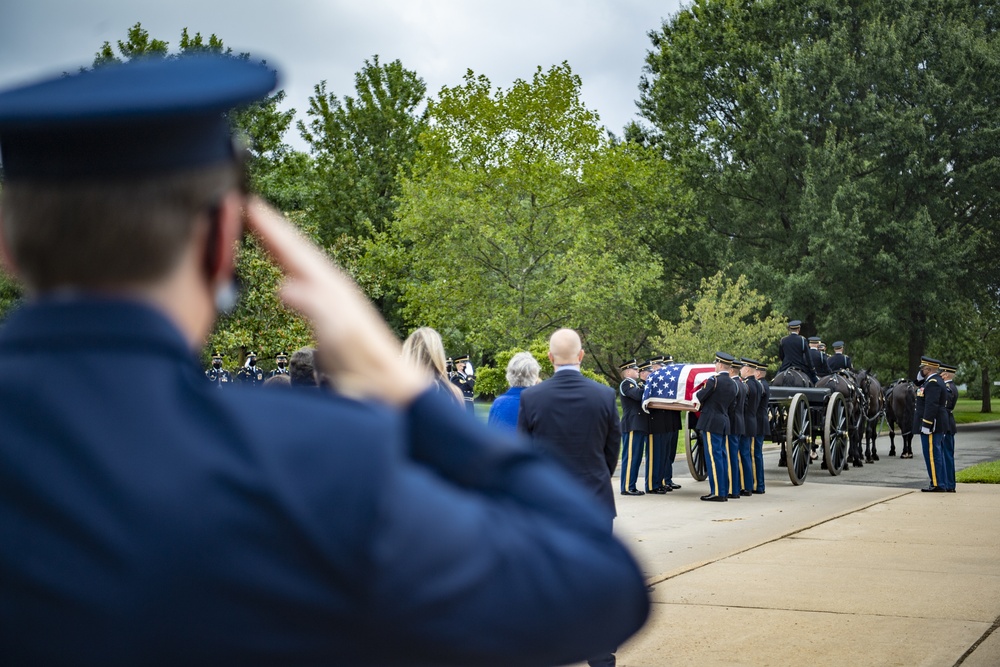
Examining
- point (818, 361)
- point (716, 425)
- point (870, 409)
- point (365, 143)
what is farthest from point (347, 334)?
point (365, 143)

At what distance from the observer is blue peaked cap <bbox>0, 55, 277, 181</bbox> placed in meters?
1.02

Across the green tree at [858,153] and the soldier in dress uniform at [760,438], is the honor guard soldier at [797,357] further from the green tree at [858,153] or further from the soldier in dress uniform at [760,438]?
the green tree at [858,153]

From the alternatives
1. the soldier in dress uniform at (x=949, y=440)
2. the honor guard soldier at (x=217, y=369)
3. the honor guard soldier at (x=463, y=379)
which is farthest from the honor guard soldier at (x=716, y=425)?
the honor guard soldier at (x=217, y=369)

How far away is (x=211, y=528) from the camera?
0.97 meters

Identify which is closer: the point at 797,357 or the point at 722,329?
the point at 797,357

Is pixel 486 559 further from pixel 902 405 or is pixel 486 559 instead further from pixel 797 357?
pixel 902 405

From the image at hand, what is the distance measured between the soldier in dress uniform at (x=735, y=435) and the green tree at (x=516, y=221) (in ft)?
65.5

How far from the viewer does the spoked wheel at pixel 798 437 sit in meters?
18.2

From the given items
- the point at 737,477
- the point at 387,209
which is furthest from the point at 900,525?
the point at 387,209

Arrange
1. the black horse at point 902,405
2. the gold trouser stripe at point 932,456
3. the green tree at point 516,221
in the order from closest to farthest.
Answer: the gold trouser stripe at point 932,456 → the black horse at point 902,405 → the green tree at point 516,221

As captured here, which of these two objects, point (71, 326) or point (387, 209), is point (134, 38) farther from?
point (71, 326)

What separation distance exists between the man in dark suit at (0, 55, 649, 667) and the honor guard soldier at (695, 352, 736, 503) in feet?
49.9

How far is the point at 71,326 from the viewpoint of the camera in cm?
104

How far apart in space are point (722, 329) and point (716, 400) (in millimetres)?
22423
